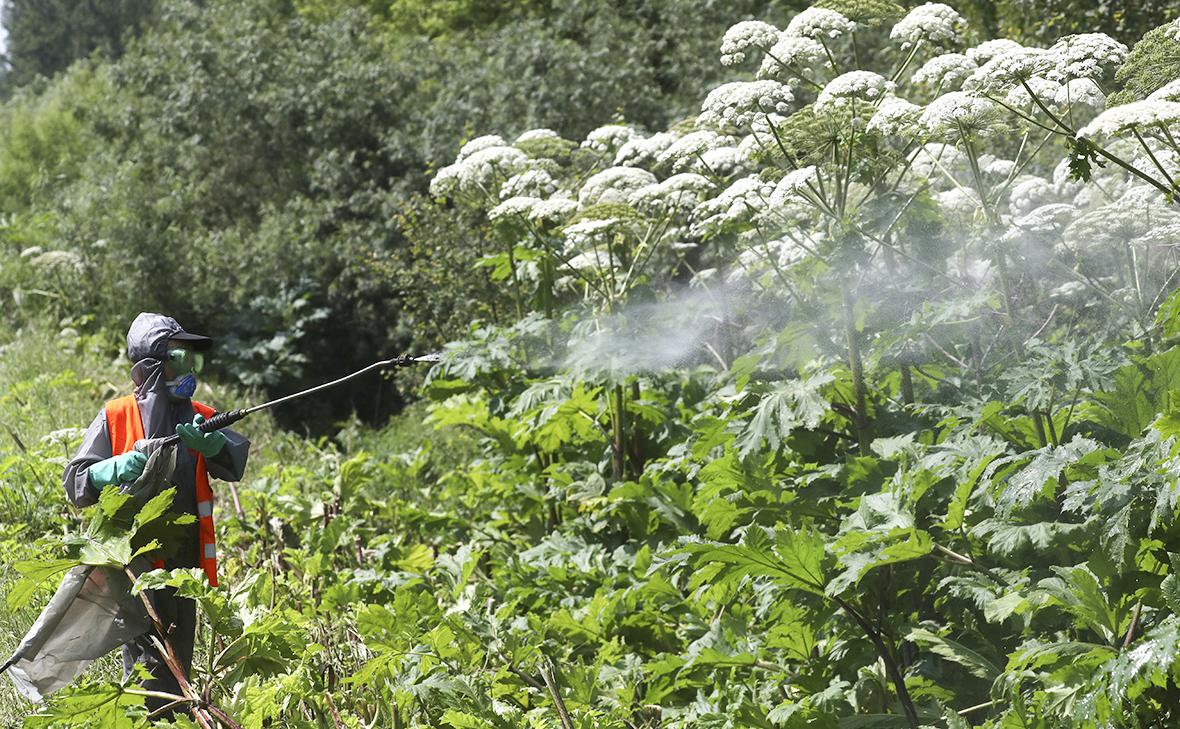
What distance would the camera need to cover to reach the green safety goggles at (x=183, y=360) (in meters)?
3.72

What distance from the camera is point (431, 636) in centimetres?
359

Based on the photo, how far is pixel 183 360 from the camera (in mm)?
3736

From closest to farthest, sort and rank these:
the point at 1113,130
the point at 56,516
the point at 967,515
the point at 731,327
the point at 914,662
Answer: the point at 1113,130
the point at 967,515
the point at 914,662
the point at 56,516
the point at 731,327

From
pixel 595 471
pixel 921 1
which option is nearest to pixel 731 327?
pixel 595 471

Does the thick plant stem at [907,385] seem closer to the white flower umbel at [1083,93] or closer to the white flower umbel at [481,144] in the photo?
the white flower umbel at [1083,93]

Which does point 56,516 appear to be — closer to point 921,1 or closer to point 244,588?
point 244,588

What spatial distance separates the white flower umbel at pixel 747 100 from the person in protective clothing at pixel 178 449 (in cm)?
191

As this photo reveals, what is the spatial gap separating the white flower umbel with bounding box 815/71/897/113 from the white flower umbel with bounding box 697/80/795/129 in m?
0.12

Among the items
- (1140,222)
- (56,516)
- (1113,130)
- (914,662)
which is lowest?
(914,662)

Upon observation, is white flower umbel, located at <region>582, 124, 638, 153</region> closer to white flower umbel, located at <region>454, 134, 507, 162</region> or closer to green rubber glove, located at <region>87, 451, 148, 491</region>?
white flower umbel, located at <region>454, 134, 507, 162</region>

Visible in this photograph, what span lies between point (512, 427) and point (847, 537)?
3.09 meters

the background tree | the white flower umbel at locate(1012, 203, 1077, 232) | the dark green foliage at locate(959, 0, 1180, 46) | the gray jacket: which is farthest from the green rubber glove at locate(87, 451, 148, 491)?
the background tree

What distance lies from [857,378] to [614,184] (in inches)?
75.0

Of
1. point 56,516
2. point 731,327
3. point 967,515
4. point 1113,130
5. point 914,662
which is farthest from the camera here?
point 731,327
